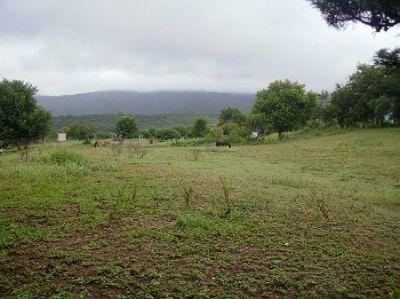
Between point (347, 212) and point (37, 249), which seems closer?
point (37, 249)

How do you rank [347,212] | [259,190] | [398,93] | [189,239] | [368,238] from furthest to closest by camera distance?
[398,93] < [259,190] < [347,212] < [368,238] < [189,239]

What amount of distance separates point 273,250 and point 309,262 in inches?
25.8

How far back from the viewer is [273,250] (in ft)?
21.5

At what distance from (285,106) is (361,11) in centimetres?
4117

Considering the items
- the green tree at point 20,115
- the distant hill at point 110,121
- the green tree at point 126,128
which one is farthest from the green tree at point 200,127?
the distant hill at point 110,121

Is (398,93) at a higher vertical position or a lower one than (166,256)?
higher

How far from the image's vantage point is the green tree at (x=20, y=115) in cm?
4069

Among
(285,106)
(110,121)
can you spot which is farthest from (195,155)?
(110,121)

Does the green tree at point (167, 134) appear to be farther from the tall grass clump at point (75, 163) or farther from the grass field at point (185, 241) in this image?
the grass field at point (185, 241)

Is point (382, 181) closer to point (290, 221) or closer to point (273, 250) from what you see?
point (290, 221)

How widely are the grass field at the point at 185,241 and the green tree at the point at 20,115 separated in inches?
1302

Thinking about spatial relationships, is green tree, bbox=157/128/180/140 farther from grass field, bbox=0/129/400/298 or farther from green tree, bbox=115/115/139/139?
grass field, bbox=0/129/400/298

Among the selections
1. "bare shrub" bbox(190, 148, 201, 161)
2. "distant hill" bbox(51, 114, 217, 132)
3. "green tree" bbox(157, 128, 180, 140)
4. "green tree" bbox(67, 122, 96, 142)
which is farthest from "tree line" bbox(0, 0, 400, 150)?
"distant hill" bbox(51, 114, 217, 132)

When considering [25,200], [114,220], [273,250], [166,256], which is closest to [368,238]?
[273,250]
